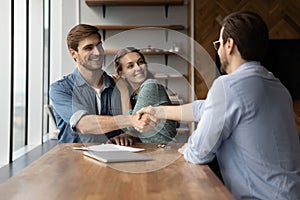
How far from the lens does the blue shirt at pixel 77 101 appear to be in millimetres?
2227

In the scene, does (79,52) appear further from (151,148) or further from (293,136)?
(293,136)

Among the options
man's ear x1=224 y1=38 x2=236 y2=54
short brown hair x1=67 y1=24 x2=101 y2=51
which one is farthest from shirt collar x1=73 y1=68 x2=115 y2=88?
man's ear x1=224 y1=38 x2=236 y2=54

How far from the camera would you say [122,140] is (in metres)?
2.10

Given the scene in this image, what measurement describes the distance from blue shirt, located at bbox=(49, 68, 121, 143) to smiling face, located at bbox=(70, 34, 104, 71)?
2.6 inches

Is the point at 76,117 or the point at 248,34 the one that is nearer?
the point at 248,34

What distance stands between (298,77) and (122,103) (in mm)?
3532

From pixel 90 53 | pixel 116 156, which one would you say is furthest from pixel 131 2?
pixel 116 156

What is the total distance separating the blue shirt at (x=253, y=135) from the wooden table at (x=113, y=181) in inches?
4.8

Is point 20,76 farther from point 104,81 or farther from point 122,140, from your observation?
point 122,140

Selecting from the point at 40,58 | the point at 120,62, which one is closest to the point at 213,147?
the point at 120,62

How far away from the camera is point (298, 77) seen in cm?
502

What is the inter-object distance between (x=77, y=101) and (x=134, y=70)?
16.6 inches

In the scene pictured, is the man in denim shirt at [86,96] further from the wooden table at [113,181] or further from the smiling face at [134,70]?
the wooden table at [113,181]

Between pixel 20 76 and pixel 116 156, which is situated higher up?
pixel 20 76
